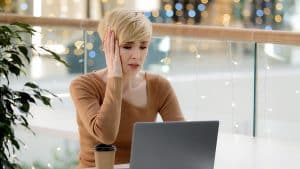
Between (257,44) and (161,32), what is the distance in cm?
64

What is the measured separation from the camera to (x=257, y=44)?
14.8ft

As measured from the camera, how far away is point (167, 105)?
2.84 m

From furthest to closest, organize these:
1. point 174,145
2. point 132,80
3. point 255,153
→ 1. point 255,153
2. point 132,80
3. point 174,145

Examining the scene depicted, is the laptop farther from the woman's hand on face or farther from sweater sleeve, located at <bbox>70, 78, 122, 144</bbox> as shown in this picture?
the woman's hand on face

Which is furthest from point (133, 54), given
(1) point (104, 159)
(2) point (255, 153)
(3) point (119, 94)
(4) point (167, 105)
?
(2) point (255, 153)

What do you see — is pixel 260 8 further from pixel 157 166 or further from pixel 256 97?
pixel 157 166

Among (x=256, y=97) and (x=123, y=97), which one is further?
(x=256, y=97)

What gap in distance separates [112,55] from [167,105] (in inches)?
11.5

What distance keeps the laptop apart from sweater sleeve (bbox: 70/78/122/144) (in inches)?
16.8

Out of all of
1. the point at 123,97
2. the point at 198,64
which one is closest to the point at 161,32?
the point at 198,64

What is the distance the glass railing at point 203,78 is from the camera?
457cm

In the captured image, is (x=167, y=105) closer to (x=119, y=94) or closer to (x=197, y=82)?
(x=119, y=94)

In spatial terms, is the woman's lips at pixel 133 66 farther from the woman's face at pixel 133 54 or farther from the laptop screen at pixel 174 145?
the laptop screen at pixel 174 145

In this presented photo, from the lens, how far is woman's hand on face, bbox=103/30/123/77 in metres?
2.69
